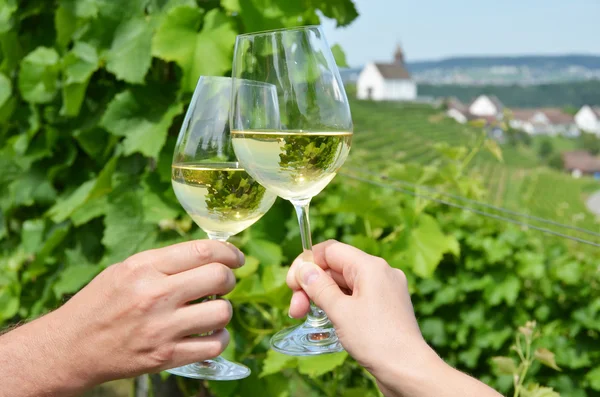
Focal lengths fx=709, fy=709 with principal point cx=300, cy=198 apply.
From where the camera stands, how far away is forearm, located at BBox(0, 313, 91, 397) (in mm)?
1371

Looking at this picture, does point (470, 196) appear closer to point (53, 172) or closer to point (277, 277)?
point (277, 277)

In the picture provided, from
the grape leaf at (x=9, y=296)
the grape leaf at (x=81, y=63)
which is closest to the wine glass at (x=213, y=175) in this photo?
the grape leaf at (x=81, y=63)

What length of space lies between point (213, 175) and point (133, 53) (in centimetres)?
126

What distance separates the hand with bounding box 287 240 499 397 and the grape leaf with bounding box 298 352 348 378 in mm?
885

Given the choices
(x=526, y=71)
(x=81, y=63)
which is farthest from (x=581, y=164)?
(x=526, y=71)

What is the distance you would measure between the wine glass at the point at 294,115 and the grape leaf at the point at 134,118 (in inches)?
47.3

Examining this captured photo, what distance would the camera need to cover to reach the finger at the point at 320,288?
1.22 m

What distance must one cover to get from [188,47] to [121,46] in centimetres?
34

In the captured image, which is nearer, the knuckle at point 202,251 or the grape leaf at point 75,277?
the knuckle at point 202,251

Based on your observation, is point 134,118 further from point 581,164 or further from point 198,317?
point 581,164

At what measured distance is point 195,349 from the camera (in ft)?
4.17

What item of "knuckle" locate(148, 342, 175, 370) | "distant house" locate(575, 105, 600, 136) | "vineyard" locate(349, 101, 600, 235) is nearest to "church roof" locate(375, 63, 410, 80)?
"distant house" locate(575, 105, 600, 136)

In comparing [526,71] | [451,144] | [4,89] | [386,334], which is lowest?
[526,71]

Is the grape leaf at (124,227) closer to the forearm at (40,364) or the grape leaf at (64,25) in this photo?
the grape leaf at (64,25)
